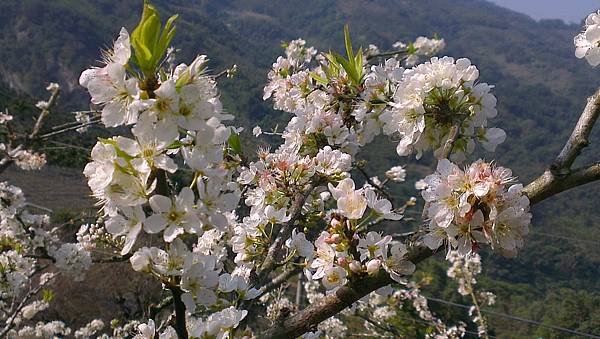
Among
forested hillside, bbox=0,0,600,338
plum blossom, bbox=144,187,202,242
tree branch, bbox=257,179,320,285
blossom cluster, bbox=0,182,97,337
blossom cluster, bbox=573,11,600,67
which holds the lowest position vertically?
forested hillside, bbox=0,0,600,338

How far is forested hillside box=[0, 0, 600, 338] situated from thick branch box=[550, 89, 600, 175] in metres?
0.40

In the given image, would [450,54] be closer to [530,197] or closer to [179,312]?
[530,197]

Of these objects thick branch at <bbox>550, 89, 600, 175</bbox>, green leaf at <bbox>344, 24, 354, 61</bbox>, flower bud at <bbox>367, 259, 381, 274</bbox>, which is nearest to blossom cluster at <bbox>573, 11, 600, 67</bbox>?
thick branch at <bbox>550, 89, 600, 175</bbox>

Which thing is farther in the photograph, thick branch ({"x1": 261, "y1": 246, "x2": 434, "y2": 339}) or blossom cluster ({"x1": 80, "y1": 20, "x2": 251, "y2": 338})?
thick branch ({"x1": 261, "y1": 246, "x2": 434, "y2": 339})

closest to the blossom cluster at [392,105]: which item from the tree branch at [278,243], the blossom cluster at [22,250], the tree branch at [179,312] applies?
the tree branch at [278,243]

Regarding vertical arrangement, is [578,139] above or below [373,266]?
above

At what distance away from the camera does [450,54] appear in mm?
81375

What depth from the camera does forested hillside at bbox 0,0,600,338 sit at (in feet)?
58.7

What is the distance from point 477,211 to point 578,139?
0.28m

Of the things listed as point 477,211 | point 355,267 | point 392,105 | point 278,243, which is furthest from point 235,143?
point 477,211

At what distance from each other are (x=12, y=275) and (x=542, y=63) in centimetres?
18213

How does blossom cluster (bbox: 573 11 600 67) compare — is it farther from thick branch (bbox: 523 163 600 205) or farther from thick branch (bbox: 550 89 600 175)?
thick branch (bbox: 523 163 600 205)

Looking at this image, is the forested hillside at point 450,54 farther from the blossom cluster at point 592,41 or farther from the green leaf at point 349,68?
the green leaf at point 349,68

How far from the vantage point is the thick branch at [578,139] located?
42.5 inches
